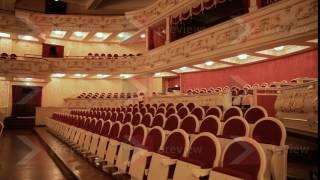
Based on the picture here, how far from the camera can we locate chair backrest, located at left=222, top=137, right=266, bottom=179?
4.79ft

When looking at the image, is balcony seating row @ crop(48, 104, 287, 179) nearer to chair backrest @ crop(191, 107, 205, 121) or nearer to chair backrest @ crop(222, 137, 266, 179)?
chair backrest @ crop(222, 137, 266, 179)

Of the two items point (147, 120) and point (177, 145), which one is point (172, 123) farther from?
point (177, 145)

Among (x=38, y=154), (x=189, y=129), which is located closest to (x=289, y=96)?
(x=189, y=129)

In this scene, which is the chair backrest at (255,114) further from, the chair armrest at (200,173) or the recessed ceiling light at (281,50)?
the recessed ceiling light at (281,50)

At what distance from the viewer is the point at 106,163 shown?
3188mm

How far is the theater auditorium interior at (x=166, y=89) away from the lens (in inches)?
80.1

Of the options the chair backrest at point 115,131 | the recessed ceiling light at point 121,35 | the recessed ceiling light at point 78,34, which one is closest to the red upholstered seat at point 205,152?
the chair backrest at point 115,131

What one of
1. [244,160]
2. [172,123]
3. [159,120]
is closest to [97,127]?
[159,120]

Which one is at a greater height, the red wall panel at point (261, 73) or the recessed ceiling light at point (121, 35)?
the recessed ceiling light at point (121, 35)

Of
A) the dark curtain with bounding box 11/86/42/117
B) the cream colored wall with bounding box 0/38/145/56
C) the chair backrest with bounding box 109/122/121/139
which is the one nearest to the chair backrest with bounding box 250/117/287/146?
the chair backrest with bounding box 109/122/121/139

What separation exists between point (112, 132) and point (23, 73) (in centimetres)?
842

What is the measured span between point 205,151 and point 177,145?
294mm

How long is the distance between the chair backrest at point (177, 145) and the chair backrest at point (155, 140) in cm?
10

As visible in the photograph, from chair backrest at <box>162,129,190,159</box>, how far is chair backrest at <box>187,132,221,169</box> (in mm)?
56
